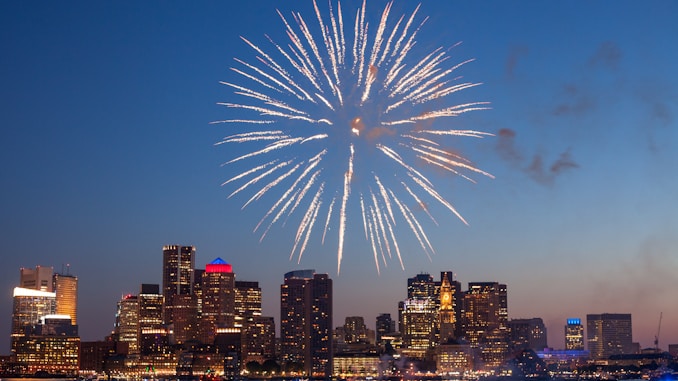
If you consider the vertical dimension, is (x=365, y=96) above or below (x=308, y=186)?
above

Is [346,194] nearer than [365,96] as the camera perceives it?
No

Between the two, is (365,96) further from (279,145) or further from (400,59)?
(279,145)

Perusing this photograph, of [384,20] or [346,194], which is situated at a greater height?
[384,20]

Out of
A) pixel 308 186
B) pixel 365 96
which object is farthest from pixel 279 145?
pixel 365 96

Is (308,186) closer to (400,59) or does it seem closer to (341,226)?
(341,226)

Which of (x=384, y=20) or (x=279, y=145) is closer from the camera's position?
(x=384, y=20)

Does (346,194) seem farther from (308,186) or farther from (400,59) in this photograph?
(400,59)

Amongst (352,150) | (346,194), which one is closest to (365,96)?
(352,150)

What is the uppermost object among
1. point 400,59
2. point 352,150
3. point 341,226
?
point 400,59
